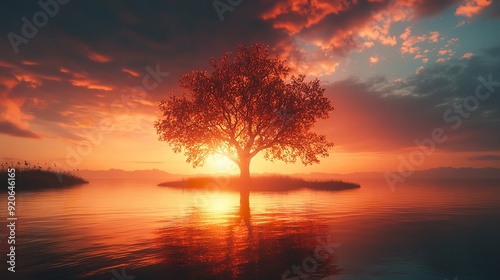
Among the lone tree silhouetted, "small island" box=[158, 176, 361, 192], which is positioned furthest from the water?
"small island" box=[158, 176, 361, 192]

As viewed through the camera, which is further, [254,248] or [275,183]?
[275,183]

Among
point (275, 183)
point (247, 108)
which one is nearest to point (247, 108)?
point (247, 108)

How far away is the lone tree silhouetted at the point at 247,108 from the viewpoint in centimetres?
4369

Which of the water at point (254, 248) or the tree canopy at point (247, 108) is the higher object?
the tree canopy at point (247, 108)

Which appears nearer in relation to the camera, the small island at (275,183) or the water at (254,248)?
the water at (254,248)

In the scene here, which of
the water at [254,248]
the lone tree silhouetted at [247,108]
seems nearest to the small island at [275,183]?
the lone tree silhouetted at [247,108]

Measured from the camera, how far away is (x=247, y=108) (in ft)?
144

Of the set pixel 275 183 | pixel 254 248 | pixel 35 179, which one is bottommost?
pixel 254 248

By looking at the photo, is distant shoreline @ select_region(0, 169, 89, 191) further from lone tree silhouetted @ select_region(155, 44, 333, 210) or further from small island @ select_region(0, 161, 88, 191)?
lone tree silhouetted @ select_region(155, 44, 333, 210)

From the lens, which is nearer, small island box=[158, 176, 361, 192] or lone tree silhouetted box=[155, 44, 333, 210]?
lone tree silhouetted box=[155, 44, 333, 210]

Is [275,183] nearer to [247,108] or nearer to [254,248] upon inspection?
[247,108]

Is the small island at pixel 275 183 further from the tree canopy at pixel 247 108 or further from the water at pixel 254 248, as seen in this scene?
the water at pixel 254 248

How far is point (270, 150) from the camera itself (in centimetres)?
4762

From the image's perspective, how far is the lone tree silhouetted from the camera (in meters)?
43.7
